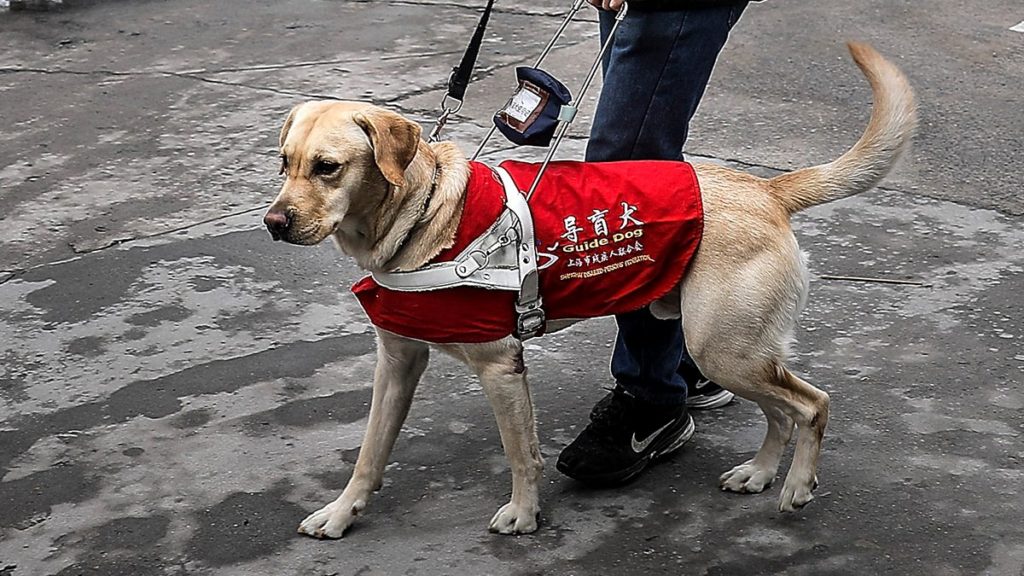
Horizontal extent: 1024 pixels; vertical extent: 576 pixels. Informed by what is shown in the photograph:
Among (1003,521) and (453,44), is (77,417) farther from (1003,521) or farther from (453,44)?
(453,44)

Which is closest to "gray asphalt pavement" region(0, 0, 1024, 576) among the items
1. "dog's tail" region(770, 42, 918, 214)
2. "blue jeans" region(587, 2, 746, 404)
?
"blue jeans" region(587, 2, 746, 404)

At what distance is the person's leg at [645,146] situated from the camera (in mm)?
3502

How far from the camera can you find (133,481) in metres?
3.79

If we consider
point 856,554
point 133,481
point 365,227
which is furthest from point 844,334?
point 133,481

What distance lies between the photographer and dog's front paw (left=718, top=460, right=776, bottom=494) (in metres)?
3.69

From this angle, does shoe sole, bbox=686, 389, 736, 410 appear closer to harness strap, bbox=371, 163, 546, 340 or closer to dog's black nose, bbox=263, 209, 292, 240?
harness strap, bbox=371, 163, 546, 340

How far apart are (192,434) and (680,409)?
4.76 ft

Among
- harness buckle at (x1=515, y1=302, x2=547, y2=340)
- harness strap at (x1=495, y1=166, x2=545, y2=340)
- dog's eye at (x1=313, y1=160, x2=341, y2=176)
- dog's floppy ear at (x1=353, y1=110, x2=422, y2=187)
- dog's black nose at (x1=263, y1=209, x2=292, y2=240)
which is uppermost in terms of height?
dog's floppy ear at (x1=353, y1=110, x2=422, y2=187)

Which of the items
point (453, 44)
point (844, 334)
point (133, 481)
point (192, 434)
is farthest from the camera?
point (453, 44)

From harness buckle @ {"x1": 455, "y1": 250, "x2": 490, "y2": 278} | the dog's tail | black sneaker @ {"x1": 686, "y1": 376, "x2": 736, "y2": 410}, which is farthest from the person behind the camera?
black sneaker @ {"x1": 686, "y1": 376, "x2": 736, "y2": 410}

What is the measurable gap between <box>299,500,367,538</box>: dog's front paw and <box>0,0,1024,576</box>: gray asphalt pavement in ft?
0.16

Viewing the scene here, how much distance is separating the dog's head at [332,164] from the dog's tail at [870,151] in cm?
100

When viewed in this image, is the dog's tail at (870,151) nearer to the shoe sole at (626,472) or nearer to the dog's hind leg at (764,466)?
the dog's hind leg at (764,466)

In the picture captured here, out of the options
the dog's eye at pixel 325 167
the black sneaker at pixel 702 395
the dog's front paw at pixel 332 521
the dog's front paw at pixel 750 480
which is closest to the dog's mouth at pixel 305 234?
the dog's eye at pixel 325 167
